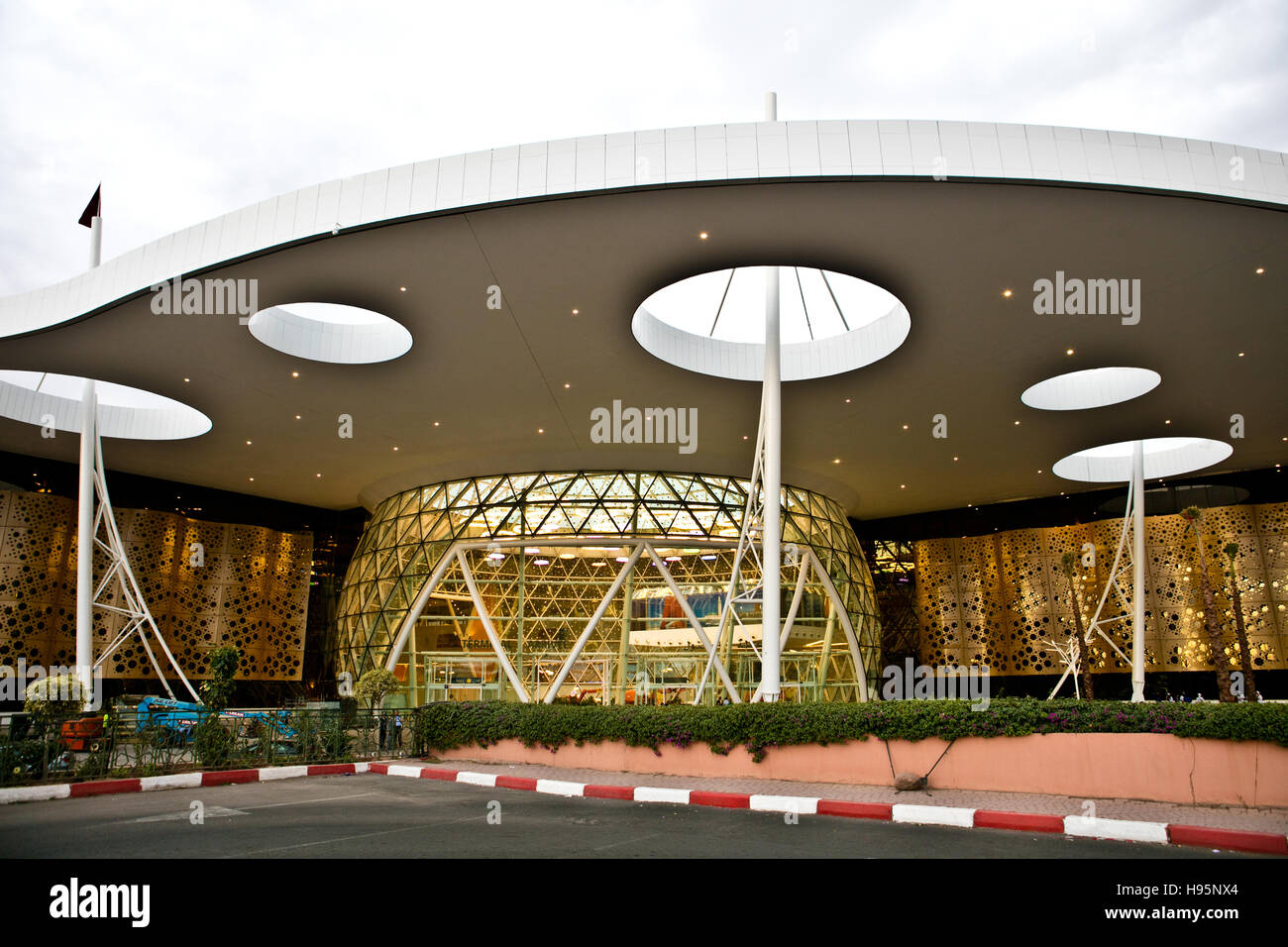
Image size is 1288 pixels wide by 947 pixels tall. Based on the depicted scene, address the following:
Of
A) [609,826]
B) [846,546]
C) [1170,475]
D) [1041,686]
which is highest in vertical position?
[1170,475]

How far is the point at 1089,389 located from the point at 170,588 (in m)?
32.4

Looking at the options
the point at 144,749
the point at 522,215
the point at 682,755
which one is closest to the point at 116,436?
the point at 144,749

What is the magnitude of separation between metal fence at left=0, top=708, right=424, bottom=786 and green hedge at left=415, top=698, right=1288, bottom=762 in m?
1.22

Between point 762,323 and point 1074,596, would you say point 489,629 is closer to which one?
point 762,323

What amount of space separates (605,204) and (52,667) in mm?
27552

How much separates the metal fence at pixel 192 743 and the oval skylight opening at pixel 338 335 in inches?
301

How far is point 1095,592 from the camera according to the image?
35.2 m

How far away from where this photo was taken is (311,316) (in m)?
19.6

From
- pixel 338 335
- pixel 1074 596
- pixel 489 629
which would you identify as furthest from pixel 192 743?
pixel 1074 596

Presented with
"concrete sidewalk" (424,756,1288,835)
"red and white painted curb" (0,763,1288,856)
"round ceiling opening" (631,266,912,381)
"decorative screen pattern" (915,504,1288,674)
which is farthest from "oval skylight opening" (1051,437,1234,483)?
"red and white painted curb" (0,763,1288,856)

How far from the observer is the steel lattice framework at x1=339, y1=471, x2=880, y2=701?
2844 cm

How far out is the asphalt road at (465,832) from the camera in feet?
25.9

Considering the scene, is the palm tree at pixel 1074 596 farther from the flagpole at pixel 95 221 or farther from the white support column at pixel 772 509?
the flagpole at pixel 95 221

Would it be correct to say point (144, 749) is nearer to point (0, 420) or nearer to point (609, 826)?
point (609, 826)
